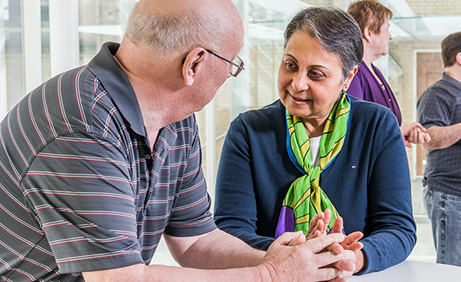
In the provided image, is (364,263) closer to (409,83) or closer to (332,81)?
(332,81)

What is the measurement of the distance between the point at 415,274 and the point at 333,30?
0.83 m

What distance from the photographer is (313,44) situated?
5.40ft

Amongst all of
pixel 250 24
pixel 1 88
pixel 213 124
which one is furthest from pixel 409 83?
pixel 1 88

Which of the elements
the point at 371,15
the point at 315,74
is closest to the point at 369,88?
the point at 371,15

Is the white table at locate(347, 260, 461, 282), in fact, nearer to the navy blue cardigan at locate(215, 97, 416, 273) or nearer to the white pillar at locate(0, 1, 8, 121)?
the navy blue cardigan at locate(215, 97, 416, 273)

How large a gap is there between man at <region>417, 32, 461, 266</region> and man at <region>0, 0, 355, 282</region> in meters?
1.80

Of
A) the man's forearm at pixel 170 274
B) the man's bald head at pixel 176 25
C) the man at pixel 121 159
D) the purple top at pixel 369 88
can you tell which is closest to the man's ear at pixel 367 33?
the purple top at pixel 369 88

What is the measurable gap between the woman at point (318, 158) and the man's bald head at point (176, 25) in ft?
2.06

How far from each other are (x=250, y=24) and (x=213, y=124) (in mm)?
994

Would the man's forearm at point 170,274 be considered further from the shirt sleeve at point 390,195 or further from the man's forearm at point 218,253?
the shirt sleeve at point 390,195

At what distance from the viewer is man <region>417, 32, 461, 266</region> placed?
2809 mm

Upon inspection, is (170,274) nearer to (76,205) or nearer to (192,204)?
(76,205)

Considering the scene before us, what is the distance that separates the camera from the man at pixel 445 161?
2809 millimetres

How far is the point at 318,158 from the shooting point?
5.70ft
